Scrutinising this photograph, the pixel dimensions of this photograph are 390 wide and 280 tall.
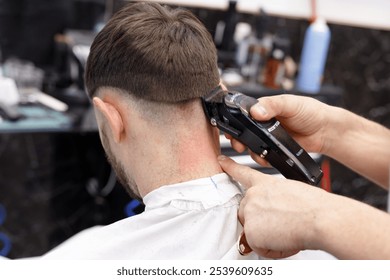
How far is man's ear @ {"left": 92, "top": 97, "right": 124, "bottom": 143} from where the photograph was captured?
1062mm

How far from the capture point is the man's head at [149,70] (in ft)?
3.42

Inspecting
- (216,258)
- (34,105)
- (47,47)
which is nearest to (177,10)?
(216,258)

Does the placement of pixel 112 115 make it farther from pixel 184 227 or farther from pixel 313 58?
pixel 313 58

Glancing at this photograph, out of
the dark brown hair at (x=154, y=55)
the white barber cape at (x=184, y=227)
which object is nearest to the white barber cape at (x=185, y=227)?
the white barber cape at (x=184, y=227)

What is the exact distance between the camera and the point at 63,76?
2141mm

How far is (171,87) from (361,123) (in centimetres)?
62

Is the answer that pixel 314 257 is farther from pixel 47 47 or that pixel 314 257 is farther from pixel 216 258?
pixel 47 47

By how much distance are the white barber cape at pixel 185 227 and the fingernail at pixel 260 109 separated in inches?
6.3

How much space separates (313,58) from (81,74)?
40.8 inches

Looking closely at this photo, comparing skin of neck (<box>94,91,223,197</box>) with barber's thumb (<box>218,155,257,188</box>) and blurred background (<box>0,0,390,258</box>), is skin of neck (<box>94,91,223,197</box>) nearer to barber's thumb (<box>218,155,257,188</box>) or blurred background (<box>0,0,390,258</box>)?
barber's thumb (<box>218,155,257,188</box>)

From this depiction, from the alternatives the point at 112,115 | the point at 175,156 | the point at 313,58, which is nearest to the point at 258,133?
the point at 175,156

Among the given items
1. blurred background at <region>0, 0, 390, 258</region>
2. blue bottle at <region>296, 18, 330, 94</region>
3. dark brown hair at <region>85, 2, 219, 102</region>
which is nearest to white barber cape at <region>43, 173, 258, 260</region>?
dark brown hair at <region>85, 2, 219, 102</region>

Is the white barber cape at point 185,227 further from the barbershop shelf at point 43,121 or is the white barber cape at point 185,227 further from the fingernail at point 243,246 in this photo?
the barbershop shelf at point 43,121

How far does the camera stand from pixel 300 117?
1279 millimetres
